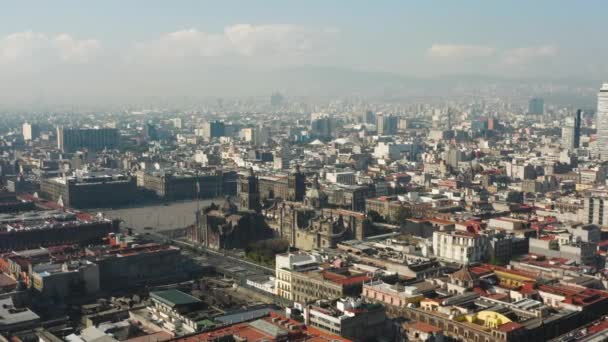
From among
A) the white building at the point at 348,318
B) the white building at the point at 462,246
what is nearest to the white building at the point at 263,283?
the white building at the point at 348,318

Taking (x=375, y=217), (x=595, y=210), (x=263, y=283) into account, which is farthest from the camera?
(x=375, y=217)

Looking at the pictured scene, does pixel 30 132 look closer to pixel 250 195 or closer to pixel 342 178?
pixel 342 178

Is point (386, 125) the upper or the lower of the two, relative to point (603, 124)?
lower

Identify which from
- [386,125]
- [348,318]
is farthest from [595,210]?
[386,125]

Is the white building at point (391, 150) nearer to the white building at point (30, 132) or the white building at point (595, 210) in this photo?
the white building at point (595, 210)

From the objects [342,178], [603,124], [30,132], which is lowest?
[342,178]

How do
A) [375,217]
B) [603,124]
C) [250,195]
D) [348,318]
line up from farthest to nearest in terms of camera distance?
[603,124] → [250,195] → [375,217] → [348,318]

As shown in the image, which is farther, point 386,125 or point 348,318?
→ point 386,125

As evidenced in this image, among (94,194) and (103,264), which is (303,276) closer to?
(103,264)

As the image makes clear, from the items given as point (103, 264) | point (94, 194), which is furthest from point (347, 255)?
point (94, 194)

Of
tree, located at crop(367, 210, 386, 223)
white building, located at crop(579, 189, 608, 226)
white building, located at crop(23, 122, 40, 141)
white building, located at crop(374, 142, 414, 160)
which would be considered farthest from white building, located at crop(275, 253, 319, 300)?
white building, located at crop(23, 122, 40, 141)
